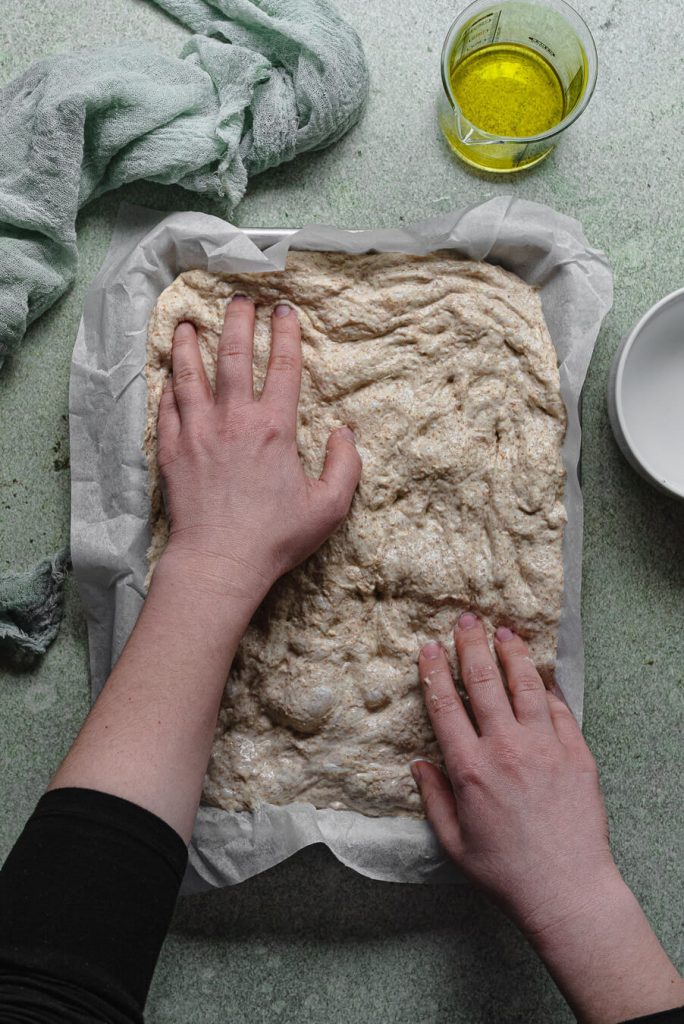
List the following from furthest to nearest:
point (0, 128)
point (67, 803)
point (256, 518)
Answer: point (0, 128) → point (256, 518) → point (67, 803)

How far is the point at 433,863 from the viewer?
0.79 metres

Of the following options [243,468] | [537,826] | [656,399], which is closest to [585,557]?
[656,399]

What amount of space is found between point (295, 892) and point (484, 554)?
16.4 inches

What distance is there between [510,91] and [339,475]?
18.6 inches

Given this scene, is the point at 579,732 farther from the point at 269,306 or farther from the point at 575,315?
the point at 269,306

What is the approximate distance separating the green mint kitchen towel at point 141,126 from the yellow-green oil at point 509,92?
120 millimetres

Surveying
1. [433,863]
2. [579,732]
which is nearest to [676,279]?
[579,732]

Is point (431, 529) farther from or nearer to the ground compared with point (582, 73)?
nearer to the ground

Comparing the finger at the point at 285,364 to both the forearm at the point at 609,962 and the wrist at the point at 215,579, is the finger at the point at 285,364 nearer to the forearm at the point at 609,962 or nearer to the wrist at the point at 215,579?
the wrist at the point at 215,579

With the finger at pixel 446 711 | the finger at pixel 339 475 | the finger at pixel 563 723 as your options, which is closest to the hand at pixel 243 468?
the finger at pixel 339 475

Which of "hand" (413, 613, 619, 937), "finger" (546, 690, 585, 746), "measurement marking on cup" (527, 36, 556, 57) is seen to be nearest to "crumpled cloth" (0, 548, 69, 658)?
"hand" (413, 613, 619, 937)

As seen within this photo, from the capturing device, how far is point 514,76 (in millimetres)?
865

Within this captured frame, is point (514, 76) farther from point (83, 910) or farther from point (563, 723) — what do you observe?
point (83, 910)

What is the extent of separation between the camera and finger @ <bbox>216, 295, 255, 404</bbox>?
0.76 meters
